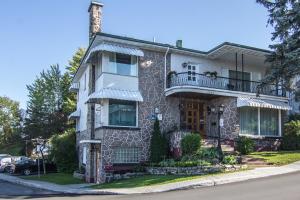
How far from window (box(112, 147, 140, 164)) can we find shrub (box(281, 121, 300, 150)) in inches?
411

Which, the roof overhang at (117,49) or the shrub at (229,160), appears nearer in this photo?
the shrub at (229,160)

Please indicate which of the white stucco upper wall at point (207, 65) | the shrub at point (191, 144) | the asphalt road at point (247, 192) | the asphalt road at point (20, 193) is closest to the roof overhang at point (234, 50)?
the white stucco upper wall at point (207, 65)

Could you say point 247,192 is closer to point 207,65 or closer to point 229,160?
point 229,160

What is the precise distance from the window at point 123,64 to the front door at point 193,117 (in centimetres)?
468

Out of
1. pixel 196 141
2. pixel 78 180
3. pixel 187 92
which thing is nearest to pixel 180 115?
pixel 187 92

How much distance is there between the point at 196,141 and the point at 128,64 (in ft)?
21.5

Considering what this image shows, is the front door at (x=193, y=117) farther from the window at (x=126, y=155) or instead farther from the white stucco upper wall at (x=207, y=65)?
the window at (x=126, y=155)

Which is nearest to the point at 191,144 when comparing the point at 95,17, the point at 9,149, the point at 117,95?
the point at 117,95

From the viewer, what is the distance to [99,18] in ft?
99.5

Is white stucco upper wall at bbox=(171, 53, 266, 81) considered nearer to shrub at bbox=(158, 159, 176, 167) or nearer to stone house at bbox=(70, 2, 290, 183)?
stone house at bbox=(70, 2, 290, 183)

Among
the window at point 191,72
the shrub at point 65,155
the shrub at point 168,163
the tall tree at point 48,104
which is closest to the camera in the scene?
the shrub at point 168,163

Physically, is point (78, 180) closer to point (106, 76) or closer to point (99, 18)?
point (106, 76)

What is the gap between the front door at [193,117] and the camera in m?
28.8

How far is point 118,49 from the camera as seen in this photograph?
25375mm
